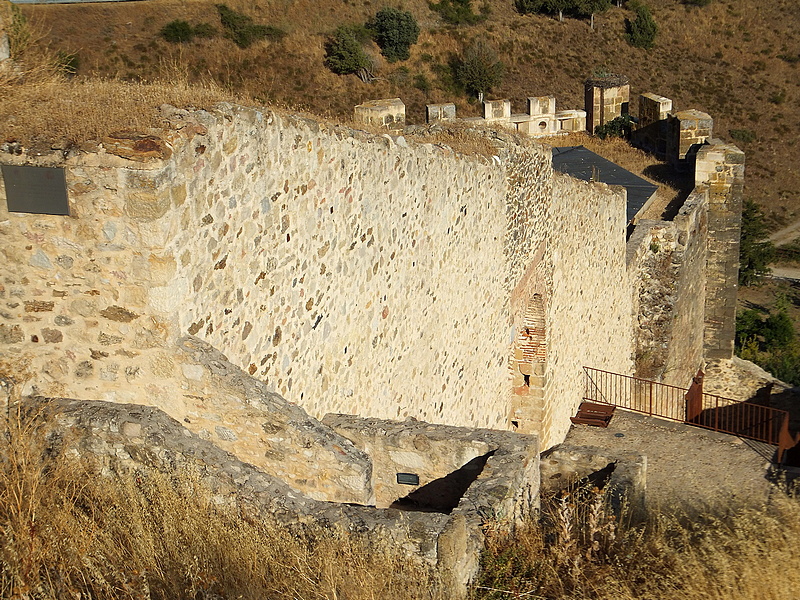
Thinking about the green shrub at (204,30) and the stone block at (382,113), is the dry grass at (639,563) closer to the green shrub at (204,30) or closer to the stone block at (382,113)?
the stone block at (382,113)

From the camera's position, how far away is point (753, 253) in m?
30.9

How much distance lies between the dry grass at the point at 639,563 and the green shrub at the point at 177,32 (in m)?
37.7

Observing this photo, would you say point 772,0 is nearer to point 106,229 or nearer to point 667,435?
point 667,435

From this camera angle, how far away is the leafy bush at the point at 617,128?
73.8 feet

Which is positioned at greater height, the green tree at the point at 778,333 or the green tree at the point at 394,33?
the green tree at the point at 394,33

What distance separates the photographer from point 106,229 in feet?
15.6

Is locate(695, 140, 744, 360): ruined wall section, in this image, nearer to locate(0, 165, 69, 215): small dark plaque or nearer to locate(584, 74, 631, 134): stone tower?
locate(584, 74, 631, 134): stone tower

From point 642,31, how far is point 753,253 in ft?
77.9

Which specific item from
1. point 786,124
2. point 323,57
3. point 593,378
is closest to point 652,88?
point 786,124

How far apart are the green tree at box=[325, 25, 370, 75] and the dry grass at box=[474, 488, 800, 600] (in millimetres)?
37625

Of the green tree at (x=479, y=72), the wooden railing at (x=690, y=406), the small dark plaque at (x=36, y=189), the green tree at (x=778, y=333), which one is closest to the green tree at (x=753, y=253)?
the green tree at (x=778, y=333)

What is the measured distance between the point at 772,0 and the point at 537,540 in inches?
2185

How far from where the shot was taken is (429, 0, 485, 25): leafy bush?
4878cm

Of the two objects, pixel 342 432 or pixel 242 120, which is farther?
pixel 342 432
